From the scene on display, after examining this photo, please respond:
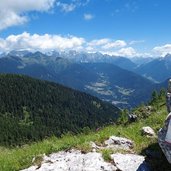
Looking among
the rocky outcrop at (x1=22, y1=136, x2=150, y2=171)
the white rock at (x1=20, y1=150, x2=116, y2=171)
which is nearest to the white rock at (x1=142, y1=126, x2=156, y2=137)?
the rocky outcrop at (x1=22, y1=136, x2=150, y2=171)

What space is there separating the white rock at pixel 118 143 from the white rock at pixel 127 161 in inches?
52.4

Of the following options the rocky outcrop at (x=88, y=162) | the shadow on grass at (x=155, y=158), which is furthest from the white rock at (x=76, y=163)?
the shadow on grass at (x=155, y=158)

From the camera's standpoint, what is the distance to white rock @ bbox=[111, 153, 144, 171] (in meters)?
13.2

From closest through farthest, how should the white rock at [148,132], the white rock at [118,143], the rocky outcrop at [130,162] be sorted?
the rocky outcrop at [130,162], the white rock at [118,143], the white rock at [148,132]

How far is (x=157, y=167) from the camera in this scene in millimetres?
13383

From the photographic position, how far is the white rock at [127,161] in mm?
13191

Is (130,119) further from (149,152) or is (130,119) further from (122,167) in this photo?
(122,167)

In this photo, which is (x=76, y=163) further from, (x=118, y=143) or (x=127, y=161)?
(x=118, y=143)

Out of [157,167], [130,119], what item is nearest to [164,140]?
[157,167]

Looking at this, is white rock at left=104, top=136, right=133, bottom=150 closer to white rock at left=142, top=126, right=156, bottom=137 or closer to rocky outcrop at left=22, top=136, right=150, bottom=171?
rocky outcrop at left=22, top=136, right=150, bottom=171

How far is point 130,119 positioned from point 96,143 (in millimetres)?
10420

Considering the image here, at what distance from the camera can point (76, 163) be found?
13.7 m

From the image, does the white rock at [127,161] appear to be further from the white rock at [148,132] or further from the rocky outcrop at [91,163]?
the white rock at [148,132]

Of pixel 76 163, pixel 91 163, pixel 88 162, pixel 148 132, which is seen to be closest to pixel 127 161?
pixel 91 163
